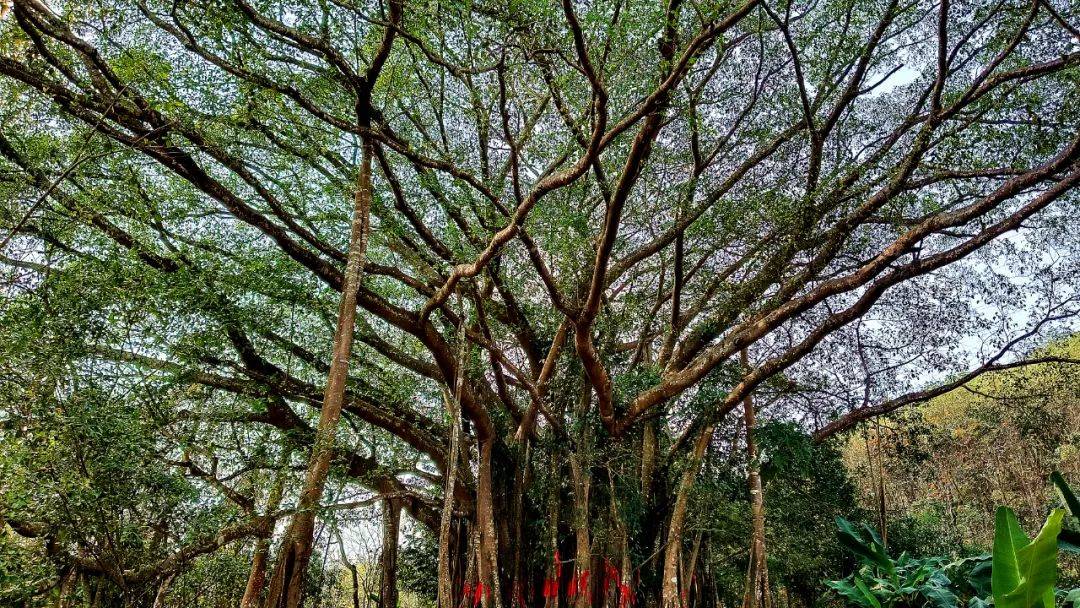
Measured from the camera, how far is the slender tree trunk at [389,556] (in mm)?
6703

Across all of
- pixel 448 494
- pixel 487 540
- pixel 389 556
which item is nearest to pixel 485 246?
pixel 448 494

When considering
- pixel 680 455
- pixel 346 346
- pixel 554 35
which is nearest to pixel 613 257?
pixel 680 455

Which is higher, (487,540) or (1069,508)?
(1069,508)

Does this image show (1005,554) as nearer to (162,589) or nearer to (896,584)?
(896,584)

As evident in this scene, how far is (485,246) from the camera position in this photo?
16.0ft

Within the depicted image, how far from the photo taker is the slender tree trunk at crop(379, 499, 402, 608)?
22.0 ft

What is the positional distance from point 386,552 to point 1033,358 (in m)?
6.62

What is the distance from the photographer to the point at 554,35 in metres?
3.81

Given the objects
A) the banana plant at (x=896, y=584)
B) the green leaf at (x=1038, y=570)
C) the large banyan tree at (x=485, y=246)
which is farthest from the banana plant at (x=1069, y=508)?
the large banyan tree at (x=485, y=246)

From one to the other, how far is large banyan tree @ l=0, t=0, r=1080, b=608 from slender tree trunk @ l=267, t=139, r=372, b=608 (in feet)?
0.07

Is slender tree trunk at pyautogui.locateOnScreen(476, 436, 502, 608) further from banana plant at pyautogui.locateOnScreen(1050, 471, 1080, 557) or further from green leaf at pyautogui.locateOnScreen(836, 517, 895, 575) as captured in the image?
banana plant at pyautogui.locateOnScreen(1050, 471, 1080, 557)

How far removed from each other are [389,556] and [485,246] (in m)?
3.94

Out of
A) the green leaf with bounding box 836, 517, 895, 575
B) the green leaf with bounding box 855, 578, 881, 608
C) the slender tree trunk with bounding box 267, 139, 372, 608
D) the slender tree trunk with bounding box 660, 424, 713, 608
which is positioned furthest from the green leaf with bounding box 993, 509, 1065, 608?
the slender tree trunk with bounding box 660, 424, 713, 608

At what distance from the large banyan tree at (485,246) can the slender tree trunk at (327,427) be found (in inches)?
0.9
